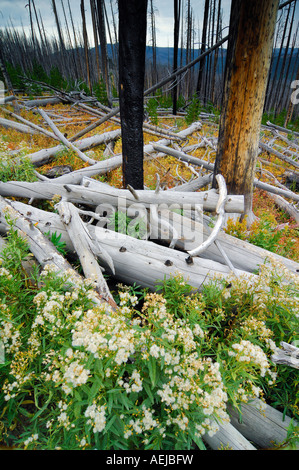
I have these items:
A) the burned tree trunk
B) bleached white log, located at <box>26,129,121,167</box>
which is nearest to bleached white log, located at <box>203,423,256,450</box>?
the burned tree trunk

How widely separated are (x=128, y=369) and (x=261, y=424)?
1.29 metres

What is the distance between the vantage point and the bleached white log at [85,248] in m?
2.65

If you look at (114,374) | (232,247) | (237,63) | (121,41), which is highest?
(121,41)

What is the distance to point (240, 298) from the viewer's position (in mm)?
2568

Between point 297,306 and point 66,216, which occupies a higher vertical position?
point 66,216

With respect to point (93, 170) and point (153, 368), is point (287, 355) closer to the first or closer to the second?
point (153, 368)

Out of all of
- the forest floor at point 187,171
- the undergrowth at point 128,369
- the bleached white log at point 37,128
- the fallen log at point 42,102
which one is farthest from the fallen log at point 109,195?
the fallen log at point 42,102

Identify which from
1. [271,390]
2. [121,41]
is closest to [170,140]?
[121,41]

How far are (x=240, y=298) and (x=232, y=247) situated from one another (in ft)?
3.67

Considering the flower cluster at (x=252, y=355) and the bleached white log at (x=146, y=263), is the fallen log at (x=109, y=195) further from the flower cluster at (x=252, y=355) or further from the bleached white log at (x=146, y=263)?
the flower cluster at (x=252, y=355)

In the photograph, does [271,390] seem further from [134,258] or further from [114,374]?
[134,258]

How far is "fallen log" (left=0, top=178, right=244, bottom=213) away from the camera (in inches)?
147

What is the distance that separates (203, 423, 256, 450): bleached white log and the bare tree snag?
3558mm

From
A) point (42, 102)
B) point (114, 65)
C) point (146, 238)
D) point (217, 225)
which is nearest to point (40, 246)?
point (146, 238)
